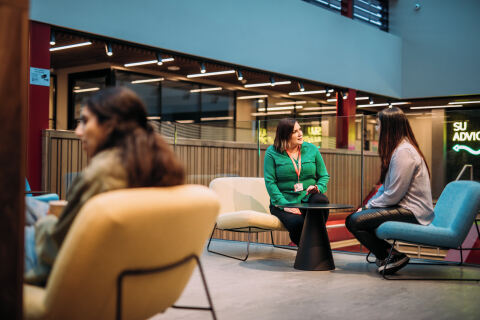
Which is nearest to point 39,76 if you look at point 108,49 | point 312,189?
point 108,49

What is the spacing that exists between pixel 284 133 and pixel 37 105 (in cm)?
382

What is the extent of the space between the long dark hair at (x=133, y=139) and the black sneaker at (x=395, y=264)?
9.01ft

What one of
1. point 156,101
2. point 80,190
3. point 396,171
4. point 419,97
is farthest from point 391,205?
point 419,97

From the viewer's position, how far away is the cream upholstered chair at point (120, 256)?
1.64 metres

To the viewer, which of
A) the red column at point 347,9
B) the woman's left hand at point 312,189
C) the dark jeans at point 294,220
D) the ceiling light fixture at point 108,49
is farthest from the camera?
the red column at point 347,9

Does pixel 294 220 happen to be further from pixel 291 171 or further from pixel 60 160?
pixel 60 160

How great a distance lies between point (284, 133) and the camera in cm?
507

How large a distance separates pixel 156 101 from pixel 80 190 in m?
11.6

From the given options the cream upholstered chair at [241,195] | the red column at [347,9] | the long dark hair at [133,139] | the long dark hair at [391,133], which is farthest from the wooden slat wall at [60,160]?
the red column at [347,9]

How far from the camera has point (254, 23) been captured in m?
10.9

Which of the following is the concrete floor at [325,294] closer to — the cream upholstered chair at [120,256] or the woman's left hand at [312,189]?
the woman's left hand at [312,189]

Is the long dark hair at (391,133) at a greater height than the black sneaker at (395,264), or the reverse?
the long dark hair at (391,133)

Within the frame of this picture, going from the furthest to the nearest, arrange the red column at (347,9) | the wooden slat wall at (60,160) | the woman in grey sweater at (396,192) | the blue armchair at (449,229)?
the red column at (347,9), the wooden slat wall at (60,160), the woman in grey sweater at (396,192), the blue armchair at (449,229)

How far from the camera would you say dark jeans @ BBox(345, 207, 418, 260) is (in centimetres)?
414
